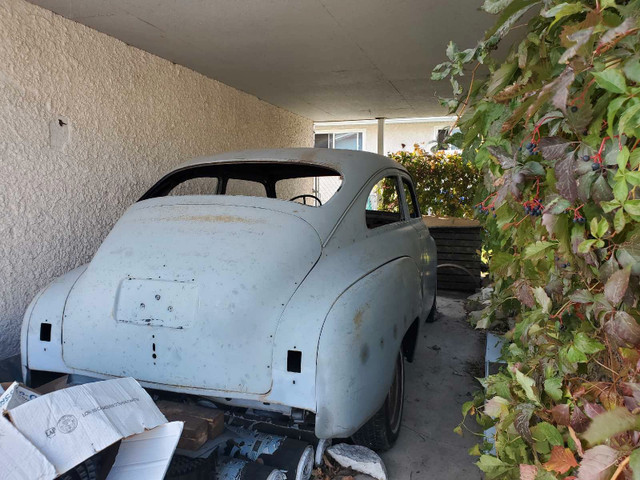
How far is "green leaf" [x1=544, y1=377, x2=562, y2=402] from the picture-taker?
50.2 inches

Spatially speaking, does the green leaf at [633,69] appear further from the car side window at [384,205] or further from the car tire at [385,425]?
the car side window at [384,205]

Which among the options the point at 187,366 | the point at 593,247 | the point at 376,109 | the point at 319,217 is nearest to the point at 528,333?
the point at 593,247

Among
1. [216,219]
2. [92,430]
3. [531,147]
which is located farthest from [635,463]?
[216,219]

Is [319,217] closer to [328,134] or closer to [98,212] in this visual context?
[98,212]

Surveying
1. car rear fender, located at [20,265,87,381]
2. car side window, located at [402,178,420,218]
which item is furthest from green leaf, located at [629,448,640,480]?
car side window, located at [402,178,420,218]

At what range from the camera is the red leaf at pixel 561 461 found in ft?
3.48

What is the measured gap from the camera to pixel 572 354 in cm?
118

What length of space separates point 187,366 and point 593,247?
5.81ft

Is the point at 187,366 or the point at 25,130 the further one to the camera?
the point at 25,130

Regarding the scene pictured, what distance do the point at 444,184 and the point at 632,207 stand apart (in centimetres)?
730

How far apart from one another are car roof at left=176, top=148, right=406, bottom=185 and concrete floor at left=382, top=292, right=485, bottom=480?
174 cm

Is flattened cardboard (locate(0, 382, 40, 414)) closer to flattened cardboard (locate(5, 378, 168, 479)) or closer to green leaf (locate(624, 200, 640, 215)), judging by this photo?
flattened cardboard (locate(5, 378, 168, 479))

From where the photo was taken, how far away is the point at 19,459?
1.27 m

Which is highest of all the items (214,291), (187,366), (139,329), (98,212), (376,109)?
(376,109)
